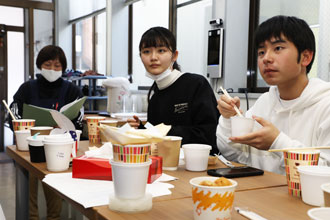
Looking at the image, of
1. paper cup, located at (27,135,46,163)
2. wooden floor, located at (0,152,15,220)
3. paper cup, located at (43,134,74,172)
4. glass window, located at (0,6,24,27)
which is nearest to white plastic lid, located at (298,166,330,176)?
paper cup, located at (43,134,74,172)

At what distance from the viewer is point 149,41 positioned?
2094mm

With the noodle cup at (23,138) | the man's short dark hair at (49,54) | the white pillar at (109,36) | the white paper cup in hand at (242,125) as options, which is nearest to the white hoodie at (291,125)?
the white paper cup in hand at (242,125)

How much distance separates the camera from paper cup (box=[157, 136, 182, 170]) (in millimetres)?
1342

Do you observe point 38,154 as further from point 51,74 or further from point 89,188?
point 51,74

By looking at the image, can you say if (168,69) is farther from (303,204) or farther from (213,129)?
(303,204)

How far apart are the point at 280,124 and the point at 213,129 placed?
0.47 metres

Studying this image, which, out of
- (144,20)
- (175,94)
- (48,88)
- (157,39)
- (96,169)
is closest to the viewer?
(96,169)

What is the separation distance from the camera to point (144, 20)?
202 inches

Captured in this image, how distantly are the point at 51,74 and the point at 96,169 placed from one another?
201cm

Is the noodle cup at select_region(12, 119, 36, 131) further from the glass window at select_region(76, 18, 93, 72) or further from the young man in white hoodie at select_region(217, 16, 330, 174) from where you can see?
the glass window at select_region(76, 18, 93, 72)

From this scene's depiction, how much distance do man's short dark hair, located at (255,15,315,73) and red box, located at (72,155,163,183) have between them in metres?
0.73

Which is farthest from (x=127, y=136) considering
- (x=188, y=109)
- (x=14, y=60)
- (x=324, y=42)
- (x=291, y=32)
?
(x=14, y=60)

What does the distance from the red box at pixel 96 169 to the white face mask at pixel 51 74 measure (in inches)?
76.4

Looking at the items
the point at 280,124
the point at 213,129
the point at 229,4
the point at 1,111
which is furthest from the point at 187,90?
the point at 1,111
